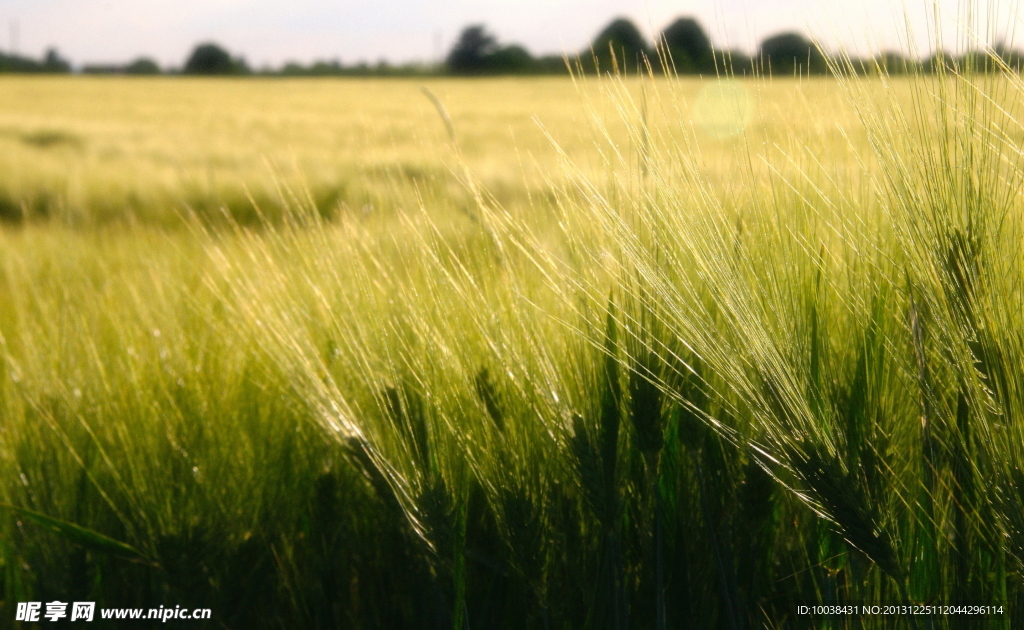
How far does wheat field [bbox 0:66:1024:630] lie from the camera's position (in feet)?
1.72

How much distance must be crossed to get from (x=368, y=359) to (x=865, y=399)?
0.44 metres

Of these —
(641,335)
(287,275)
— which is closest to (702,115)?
(641,335)

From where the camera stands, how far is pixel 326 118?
23.0 feet

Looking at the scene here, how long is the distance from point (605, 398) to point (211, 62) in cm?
2386

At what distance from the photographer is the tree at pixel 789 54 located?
0.68 meters

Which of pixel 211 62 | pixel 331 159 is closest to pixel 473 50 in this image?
pixel 211 62

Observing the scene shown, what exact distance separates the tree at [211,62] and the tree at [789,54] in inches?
913

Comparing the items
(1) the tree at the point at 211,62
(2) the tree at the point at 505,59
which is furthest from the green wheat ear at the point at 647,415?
(1) the tree at the point at 211,62

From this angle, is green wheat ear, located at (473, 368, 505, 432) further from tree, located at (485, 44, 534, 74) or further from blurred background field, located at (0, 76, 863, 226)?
tree, located at (485, 44, 534, 74)

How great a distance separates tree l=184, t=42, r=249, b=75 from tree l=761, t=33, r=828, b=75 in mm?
23198

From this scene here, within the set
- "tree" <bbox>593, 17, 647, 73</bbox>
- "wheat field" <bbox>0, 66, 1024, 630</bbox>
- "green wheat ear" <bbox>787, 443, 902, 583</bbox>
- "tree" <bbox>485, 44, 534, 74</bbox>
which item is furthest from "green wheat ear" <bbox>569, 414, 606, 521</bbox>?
"tree" <bbox>485, 44, 534, 74</bbox>

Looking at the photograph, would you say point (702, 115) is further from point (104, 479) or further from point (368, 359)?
point (104, 479)

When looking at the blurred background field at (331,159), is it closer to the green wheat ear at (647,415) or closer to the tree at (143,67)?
the green wheat ear at (647,415)

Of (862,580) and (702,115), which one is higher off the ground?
(702,115)
